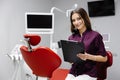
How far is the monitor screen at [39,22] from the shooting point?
357 cm

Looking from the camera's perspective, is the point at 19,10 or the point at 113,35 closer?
the point at 113,35

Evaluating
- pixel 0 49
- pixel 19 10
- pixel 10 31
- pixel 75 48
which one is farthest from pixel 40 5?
pixel 75 48

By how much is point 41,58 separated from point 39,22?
1628 mm

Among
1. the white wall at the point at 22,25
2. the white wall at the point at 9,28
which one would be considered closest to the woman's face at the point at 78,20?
the white wall at the point at 22,25

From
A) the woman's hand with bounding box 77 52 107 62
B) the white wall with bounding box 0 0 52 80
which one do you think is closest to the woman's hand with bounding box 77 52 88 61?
the woman's hand with bounding box 77 52 107 62

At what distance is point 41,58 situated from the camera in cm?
204

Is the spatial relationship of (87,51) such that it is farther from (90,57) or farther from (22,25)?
(22,25)

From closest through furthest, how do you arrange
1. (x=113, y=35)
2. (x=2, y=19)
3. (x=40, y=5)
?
(x=113, y=35) → (x=2, y=19) → (x=40, y=5)

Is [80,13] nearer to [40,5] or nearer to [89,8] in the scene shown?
[89,8]

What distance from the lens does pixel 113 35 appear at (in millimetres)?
3701

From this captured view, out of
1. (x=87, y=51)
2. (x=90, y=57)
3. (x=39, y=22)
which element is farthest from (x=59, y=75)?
(x=90, y=57)

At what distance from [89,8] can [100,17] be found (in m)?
0.26

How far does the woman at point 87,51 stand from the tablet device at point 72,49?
6 cm

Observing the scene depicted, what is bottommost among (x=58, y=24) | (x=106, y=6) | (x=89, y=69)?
(x=89, y=69)
